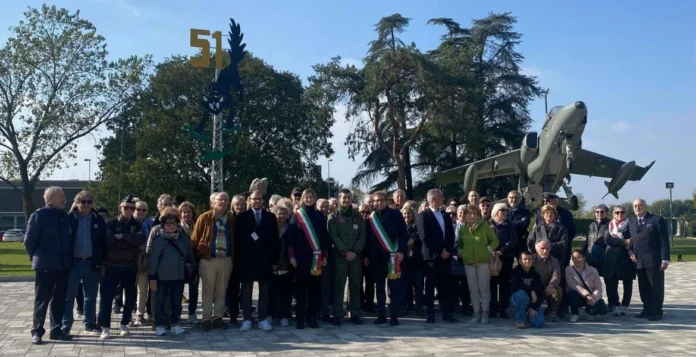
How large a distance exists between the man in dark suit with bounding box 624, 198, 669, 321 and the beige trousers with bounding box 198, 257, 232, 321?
5987 mm

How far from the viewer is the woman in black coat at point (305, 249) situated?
8258mm

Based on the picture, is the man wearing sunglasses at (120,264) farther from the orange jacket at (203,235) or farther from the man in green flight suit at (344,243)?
the man in green flight suit at (344,243)

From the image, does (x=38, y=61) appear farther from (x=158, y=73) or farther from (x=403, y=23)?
(x=403, y=23)

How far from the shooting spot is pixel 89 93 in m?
33.7

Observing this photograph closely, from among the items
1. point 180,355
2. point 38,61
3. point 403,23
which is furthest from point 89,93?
point 180,355

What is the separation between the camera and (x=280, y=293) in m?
8.52

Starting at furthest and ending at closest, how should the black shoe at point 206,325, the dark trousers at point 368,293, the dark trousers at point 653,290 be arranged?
the dark trousers at point 368,293, the dark trousers at point 653,290, the black shoe at point 206,325

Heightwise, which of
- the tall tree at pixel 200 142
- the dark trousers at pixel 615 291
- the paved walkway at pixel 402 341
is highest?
the tall tree at pixel 200 142

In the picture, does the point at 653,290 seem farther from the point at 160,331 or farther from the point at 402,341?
the point at 160,331

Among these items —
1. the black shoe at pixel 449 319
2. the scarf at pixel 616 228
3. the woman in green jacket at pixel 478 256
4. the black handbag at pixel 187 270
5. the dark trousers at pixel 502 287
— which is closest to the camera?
the black handbag at pixel 187 270

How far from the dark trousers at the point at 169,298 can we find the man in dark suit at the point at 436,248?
346 cm

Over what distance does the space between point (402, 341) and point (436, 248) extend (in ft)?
6.35

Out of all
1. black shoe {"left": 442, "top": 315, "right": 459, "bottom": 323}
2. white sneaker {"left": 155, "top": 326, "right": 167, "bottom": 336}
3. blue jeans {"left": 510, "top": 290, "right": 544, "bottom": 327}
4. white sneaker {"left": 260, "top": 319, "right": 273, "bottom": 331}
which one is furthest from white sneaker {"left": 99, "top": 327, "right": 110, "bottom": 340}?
blue jeans {"left": 510, "top": 290, "right": 544, "bottom": 327}

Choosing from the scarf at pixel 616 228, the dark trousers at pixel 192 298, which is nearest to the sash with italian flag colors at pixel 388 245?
the dark trousers at pixel 192 298
